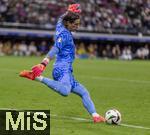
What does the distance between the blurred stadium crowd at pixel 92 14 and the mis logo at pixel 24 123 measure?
33962 mm

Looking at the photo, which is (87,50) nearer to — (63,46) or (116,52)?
(116,52)

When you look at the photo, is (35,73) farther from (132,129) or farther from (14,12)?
(14,12)

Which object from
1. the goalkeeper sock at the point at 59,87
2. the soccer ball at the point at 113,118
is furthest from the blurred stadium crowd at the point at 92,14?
the soccer ball at the point at 113,118

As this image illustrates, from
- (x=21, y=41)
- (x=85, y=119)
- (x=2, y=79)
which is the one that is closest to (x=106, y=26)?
(x=21, y=41)

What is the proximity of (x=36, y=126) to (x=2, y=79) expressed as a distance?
1230 centimetres

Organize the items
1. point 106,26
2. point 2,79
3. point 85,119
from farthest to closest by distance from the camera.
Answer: point 106,26 → point 2,79 → point 85,119

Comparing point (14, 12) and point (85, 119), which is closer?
point (85, 119)

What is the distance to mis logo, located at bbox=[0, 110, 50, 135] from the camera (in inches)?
397

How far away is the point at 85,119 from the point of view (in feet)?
40.8

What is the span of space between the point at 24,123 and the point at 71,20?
96.5 inches

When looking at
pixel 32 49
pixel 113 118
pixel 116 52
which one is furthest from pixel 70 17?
pixel 116 52

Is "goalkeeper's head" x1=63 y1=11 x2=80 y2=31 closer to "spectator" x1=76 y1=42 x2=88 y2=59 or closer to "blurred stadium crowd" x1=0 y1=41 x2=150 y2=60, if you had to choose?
"blurred stadium crowd" x1=0 y1=41 x2=150 y2=60

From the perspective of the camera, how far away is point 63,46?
11945mm

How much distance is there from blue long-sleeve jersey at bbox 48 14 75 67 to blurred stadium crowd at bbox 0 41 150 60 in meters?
33.7
